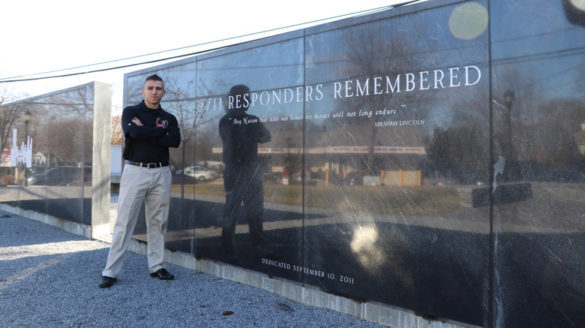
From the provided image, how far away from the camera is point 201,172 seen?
446 centimetres

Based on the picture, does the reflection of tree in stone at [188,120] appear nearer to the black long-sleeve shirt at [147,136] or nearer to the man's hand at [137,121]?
the black long-sleeve shirt at [147,136]

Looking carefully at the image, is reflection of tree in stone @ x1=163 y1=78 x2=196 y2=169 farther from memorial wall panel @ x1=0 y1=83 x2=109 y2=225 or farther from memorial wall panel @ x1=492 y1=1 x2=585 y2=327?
memorial wall panel @ x1=492 y1=1 x2=585 y2=327

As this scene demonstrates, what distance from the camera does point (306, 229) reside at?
11.5 ft

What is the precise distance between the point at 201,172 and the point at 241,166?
70 cm

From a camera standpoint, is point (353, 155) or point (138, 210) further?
point (138, 210)

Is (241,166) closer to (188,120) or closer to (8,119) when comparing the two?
(188,120)

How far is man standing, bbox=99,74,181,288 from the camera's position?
3.87 meters

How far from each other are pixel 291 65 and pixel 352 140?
39.2 inches

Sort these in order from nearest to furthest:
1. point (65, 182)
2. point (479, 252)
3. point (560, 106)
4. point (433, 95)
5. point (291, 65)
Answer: point (560, 106) → point (479, 252) → point (433, 95) → point (291, 65) → point (65, 182)

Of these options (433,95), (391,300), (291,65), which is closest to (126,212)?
(291,65)

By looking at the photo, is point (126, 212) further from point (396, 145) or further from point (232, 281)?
point (396, 145)

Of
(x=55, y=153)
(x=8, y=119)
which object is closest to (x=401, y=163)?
(x=55, y=153)

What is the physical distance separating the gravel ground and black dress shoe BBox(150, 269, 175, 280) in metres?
0.07

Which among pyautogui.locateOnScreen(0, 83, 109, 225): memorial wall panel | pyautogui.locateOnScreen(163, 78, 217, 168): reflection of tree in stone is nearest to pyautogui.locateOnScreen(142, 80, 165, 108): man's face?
pyautogui.locateOnScreen(163, 78, 217, 168): reflection of tree in stone
